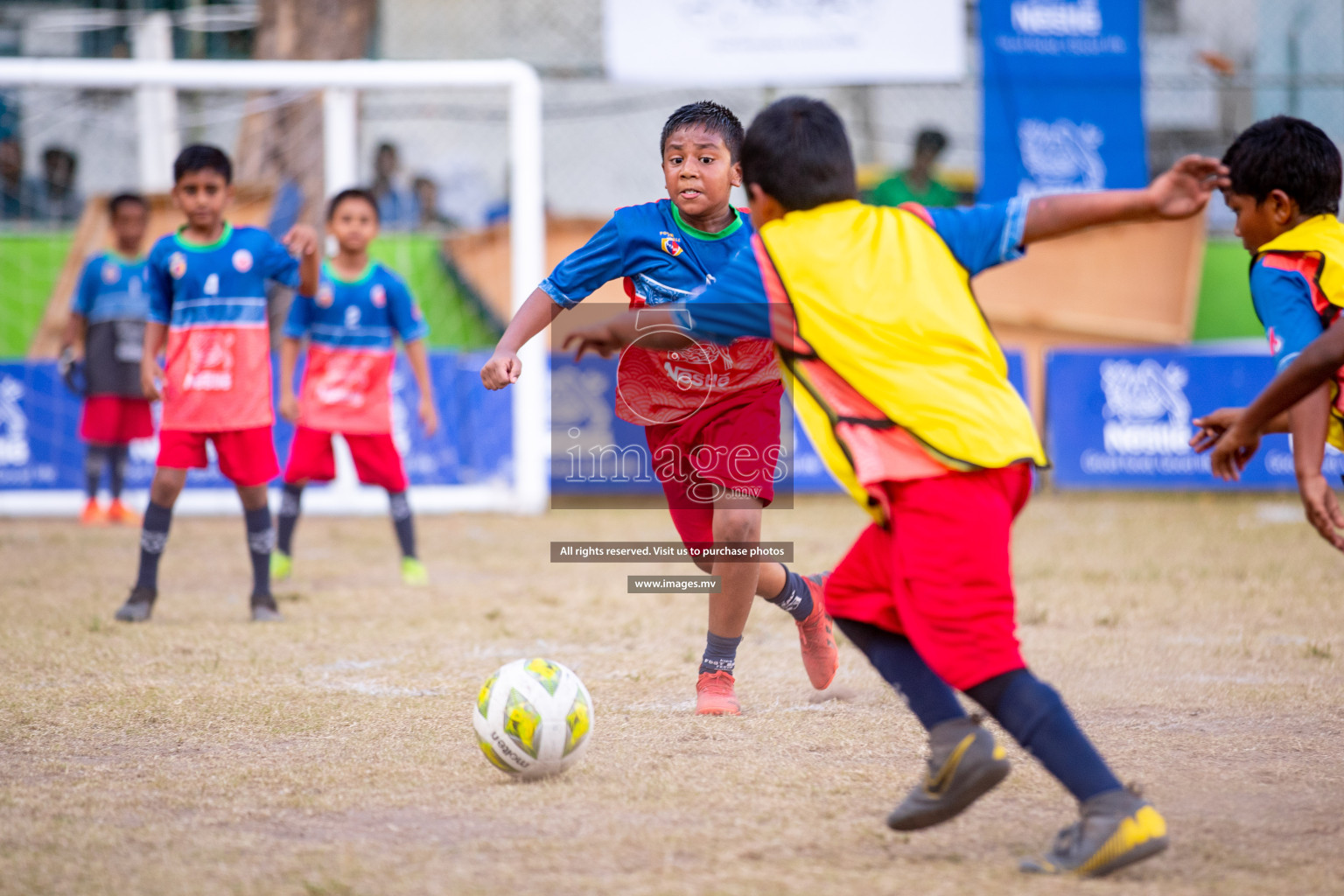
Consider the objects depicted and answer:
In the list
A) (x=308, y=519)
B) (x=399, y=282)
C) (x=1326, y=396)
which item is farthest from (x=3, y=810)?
(x=308, y=519)

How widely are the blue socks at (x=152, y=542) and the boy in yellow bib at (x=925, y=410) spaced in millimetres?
3356

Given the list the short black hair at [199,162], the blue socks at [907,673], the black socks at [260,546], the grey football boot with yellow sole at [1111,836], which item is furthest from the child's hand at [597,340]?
the black socks at [260,546]

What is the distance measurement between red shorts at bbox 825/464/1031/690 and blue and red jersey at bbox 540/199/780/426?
4.32 feet

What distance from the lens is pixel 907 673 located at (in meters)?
2.64

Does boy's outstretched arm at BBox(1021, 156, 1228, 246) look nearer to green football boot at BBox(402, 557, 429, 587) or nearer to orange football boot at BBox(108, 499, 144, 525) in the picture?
green football boot at BBox(402, 557, 429, 587)

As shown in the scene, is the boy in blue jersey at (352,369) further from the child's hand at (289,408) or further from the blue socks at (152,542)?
the blue socks at (152,542)

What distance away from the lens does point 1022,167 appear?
10.3 metres

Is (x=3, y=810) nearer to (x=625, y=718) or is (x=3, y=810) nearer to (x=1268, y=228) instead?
(x=625, y=718)

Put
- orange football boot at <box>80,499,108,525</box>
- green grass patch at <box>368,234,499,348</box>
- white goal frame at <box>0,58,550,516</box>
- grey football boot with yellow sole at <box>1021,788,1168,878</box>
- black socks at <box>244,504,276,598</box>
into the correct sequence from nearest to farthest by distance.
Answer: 1. grey football boot with yellow sole at <box>1021,788,1168,878</box>
2. black socks at <box>244,504,276,598</box>
3. white goal frame at <box>0,58,550,516</box>
4. orange football boot at <box>80,499,108,525</box>
5. green grass patch at <box>368,234,499,348</box>

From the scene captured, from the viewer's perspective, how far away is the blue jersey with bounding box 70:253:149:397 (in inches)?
341

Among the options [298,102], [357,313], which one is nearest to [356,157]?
[298,102]

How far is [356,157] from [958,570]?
Result: 7.80 m

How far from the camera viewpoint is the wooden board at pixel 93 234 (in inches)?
409

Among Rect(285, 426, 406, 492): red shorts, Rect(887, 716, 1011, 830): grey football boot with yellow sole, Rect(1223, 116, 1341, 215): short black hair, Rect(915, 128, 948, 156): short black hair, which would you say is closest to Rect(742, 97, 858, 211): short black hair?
Rect(887, 716, 1011, 830): grey football boot with yellow sole
